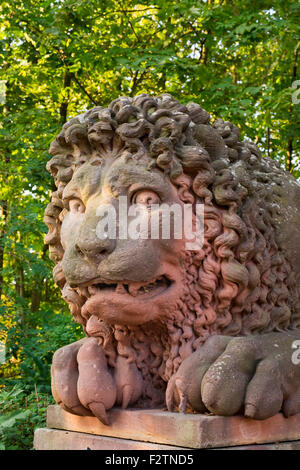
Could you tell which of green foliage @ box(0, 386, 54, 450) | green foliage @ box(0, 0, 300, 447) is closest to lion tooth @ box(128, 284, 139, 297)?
green foliage @ box(0, 386, 54, 450)

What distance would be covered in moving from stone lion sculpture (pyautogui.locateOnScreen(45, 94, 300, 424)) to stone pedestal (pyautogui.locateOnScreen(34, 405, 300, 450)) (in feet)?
0.26

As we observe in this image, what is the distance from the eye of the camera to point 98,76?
28.5 feet

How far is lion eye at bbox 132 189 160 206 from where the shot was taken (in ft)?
10.1

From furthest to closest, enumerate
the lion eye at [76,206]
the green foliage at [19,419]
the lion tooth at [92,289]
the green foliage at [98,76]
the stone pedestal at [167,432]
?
1. the green foliage at [98,76]
2. the green foliage at [19,419]
3. the lion eye at [76,206]
4. the lion tooth at [92,289]
5. the stone pedestal at [167,432]

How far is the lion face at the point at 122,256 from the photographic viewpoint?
9.53ft

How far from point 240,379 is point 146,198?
1.01 m

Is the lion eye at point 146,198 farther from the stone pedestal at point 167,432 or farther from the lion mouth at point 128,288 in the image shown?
the stone pedestal at point 167,432

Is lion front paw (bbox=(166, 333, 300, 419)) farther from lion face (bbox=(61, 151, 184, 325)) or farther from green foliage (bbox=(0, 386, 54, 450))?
green foliage (bbox=(0, 386, 54, 450))

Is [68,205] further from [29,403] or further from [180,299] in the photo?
[29,403]

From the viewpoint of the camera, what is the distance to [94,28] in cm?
857

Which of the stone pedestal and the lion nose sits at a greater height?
the lion nose

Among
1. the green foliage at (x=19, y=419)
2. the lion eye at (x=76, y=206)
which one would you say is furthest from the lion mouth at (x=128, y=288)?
the green foliage at (x=19, y=419)

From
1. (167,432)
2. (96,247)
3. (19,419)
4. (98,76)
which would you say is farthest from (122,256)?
(98,76)

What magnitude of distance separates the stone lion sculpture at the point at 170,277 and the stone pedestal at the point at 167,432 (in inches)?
3.1
